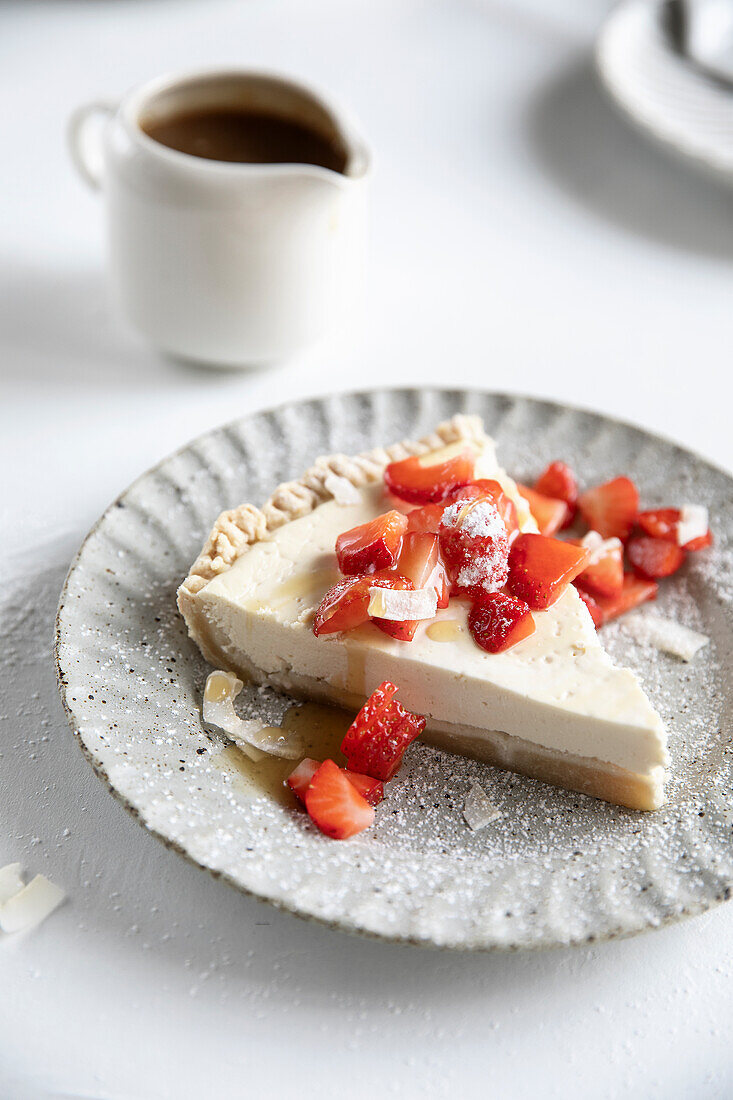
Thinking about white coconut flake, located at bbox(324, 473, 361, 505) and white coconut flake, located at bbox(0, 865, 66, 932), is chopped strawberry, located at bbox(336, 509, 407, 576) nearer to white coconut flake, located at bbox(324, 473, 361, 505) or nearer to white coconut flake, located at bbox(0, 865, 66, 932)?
white coconut flake, located at bbox(324, 473, 361, 505)

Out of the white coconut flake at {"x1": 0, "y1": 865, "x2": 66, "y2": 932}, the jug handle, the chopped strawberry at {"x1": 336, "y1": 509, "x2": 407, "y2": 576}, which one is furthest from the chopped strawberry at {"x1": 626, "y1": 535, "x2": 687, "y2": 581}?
the jug handle

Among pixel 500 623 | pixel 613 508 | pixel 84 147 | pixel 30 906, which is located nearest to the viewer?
pixel 30 906

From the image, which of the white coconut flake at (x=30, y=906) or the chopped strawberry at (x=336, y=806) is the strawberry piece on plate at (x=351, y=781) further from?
the white coconut flake at (x=30, y=906)

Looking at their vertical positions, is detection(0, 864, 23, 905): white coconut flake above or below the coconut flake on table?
below

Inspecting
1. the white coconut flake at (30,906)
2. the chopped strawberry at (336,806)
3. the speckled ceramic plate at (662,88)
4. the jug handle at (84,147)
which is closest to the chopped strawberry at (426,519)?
the chopped strawberry at (336,806)

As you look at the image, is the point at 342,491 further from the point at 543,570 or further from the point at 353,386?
the point at 353,386

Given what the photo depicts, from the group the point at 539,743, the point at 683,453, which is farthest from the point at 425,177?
A: the point at 539,743

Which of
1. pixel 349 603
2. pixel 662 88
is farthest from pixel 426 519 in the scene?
pixel 662 88
